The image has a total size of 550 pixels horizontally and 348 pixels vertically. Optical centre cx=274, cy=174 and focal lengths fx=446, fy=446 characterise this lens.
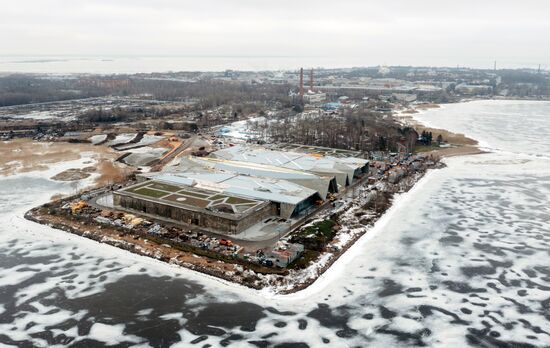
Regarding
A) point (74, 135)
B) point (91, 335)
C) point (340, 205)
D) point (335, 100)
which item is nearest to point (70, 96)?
point (74, 135)

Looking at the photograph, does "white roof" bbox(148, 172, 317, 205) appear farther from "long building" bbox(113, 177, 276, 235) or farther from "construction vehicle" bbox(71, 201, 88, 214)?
"construction vehicle" bbox(71, 201, 88, 214)

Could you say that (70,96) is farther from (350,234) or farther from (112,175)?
(350,234)

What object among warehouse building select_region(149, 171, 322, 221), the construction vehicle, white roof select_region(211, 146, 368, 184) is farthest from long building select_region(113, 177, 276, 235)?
white roof select_region(211, 146, 368, 184)

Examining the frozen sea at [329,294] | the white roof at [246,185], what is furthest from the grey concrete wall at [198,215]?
the frozen sea at [329,294]

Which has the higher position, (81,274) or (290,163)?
(290,163)

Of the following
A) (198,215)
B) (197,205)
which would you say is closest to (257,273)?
(198,215)
